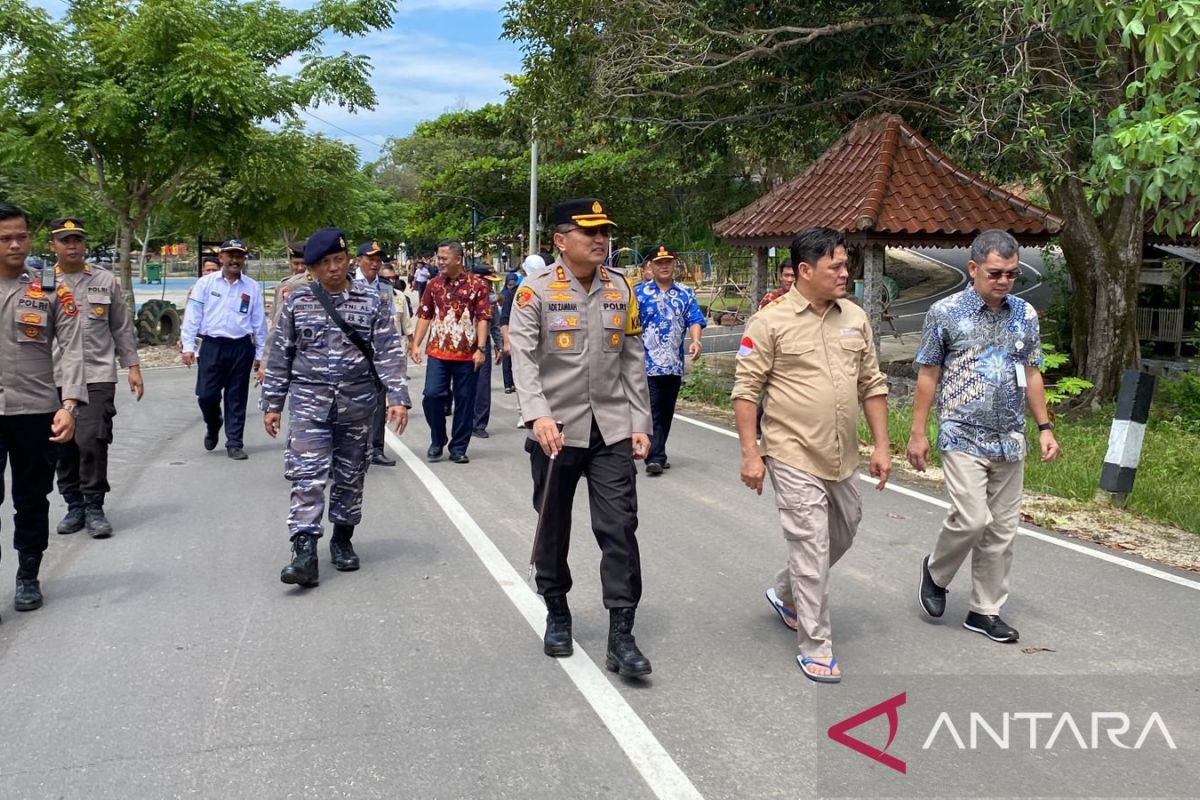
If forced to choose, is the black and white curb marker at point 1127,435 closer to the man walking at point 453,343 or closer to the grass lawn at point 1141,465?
the grass lawn at point 1141,465

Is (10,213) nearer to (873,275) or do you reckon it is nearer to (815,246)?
(815,246)

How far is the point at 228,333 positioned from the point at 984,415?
263 inches

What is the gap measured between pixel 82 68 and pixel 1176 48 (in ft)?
58.3

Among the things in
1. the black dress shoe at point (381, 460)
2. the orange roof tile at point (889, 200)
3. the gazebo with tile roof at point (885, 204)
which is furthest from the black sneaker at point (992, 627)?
the orange roof tile at point (889, 200)

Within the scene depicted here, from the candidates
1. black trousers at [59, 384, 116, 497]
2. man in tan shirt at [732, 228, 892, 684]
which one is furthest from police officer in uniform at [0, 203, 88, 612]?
man in tan shirt at [732, 228, 892, 684]

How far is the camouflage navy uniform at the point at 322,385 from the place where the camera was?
5.82 metres

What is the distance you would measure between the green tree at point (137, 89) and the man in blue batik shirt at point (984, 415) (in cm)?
1584

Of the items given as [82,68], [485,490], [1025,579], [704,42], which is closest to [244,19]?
[82,68]

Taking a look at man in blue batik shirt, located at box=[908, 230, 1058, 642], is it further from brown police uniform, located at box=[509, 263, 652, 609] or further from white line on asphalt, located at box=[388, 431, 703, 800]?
white line on asphalt, located at box=[388, 431, 703, 800]

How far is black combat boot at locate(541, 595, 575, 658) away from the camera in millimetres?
4750

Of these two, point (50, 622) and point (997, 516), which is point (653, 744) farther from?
point (50, 622)

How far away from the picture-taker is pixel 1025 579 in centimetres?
610

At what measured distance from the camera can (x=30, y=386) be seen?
5395 millimetres

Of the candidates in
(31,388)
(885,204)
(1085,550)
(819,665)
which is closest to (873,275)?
(885,204)
